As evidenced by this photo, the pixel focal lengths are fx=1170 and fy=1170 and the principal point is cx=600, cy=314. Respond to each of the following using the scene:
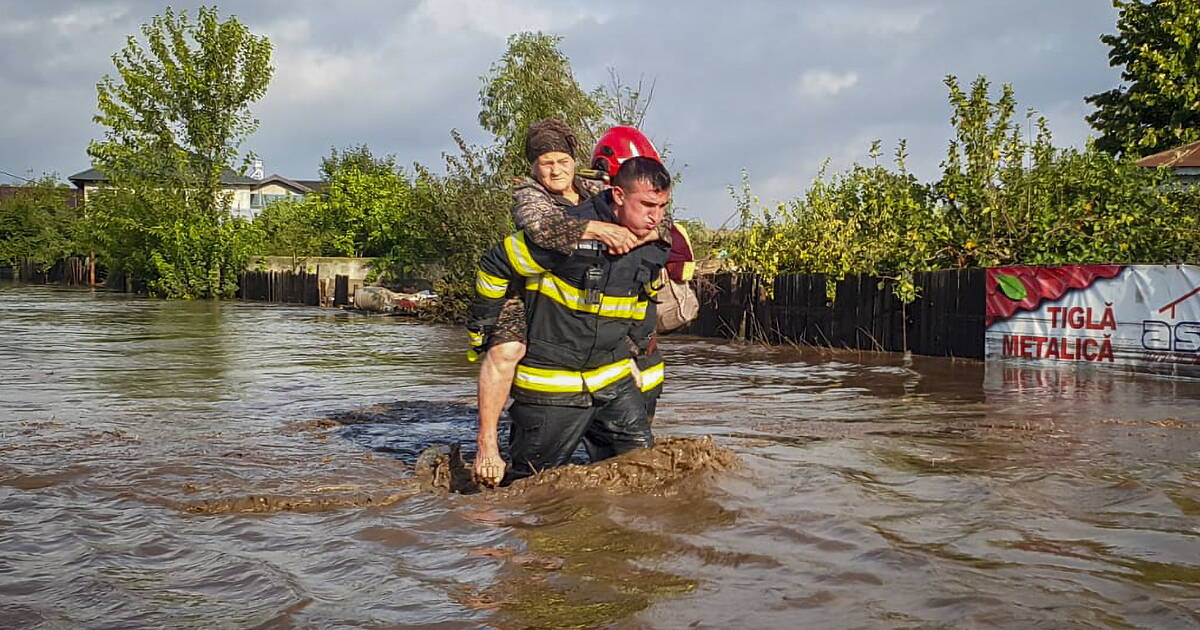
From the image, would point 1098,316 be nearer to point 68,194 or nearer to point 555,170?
point 555,170

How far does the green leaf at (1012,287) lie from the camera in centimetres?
1571

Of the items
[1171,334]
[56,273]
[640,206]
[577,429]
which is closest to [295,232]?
[56,273]

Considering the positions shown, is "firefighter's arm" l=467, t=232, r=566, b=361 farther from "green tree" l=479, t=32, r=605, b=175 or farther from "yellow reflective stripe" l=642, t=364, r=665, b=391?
"green tree" l=479, t=32, r=605, b=175

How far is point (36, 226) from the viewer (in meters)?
78.9

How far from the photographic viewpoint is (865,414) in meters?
10.4

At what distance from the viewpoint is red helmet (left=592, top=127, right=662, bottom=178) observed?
5.98 meters

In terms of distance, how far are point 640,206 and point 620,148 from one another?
0.77m

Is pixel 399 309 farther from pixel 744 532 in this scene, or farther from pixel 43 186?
pixel 43 186

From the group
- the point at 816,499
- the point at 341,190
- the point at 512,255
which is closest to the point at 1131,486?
the point at 816,499

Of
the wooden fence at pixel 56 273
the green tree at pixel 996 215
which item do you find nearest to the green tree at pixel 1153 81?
the green tree at pixel 996 215

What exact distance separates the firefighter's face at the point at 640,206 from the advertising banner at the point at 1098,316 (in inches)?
418

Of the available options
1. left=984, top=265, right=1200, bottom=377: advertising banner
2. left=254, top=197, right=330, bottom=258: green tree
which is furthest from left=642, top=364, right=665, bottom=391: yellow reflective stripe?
left=254, top=197, right=330, bottom=258: green tree

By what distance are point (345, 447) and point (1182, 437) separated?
20.0ft

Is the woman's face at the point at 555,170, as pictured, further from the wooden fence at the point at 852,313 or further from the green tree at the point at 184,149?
the green tree at the point at 184,149
